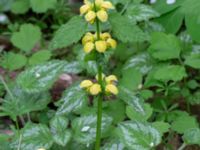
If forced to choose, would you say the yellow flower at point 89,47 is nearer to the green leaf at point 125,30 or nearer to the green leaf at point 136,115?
the green leaf at point 125,30

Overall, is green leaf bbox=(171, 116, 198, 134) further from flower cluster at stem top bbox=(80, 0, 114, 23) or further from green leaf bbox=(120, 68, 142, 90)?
flower cluster at stem top bbox=(80, 0, 114, 23)

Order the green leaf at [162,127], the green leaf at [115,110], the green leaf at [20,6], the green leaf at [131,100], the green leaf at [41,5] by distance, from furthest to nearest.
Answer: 1. the green leaf at [20,6]
2. the green leaf at [41,5]
3. the green leaf at [115,110]
4. the green leaf at [162,127]
5. the green leaf at [131,100]

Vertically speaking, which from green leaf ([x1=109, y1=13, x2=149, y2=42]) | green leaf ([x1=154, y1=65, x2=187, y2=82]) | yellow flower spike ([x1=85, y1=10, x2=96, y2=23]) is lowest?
green leaf ([x1=154, y1=65, x2=187, y2=82])

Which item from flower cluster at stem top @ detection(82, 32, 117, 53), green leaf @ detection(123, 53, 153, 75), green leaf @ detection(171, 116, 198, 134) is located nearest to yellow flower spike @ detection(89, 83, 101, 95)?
flower cluster at stem top @ detection(82, 32, 117, 53)

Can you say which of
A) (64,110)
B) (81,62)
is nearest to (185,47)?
(81,62)

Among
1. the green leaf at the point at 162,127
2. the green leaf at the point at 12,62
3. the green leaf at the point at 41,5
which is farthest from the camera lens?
the green leaf at the point at 41,5

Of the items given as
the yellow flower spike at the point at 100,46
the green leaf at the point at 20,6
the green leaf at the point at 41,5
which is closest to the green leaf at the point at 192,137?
the yellow flower spike at the point at 100,46

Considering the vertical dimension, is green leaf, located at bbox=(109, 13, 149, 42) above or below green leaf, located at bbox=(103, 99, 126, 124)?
above
